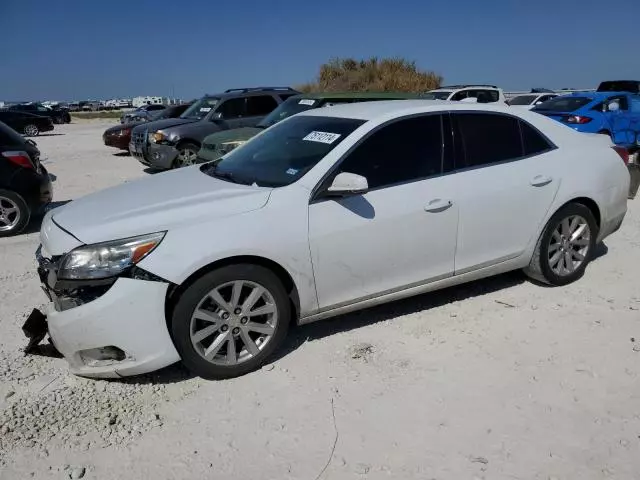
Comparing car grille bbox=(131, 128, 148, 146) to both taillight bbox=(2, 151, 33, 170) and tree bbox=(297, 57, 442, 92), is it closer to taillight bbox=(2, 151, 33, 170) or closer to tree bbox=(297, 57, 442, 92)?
taillight bbox=(2, 151, 33, 170)

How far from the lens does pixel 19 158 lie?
7.07 meters

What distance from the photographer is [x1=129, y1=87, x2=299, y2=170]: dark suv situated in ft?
36.7

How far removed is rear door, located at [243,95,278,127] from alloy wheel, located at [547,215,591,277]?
26.5ft

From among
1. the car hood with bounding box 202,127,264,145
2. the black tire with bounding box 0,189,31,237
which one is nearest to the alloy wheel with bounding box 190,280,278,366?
the black tire with bounding box 0,189,31,237

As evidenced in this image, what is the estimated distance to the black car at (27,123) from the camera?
27312 millimetres

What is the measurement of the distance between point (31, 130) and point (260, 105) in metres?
20.4

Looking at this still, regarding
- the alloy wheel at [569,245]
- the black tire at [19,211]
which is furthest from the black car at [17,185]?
the alloy wheel at [569,245]

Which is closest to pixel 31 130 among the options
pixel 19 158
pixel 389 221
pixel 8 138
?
pixel 8 138

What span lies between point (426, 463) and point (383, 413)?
0.45 m

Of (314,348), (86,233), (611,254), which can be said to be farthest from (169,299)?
(611,254)

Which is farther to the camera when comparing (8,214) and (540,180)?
(8,214)

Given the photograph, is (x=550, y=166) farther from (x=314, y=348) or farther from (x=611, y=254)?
(x=314, y=348)

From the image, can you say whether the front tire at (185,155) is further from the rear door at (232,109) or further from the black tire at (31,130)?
the black tire at (31,130)

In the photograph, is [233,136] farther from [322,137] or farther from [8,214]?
[322,137]
